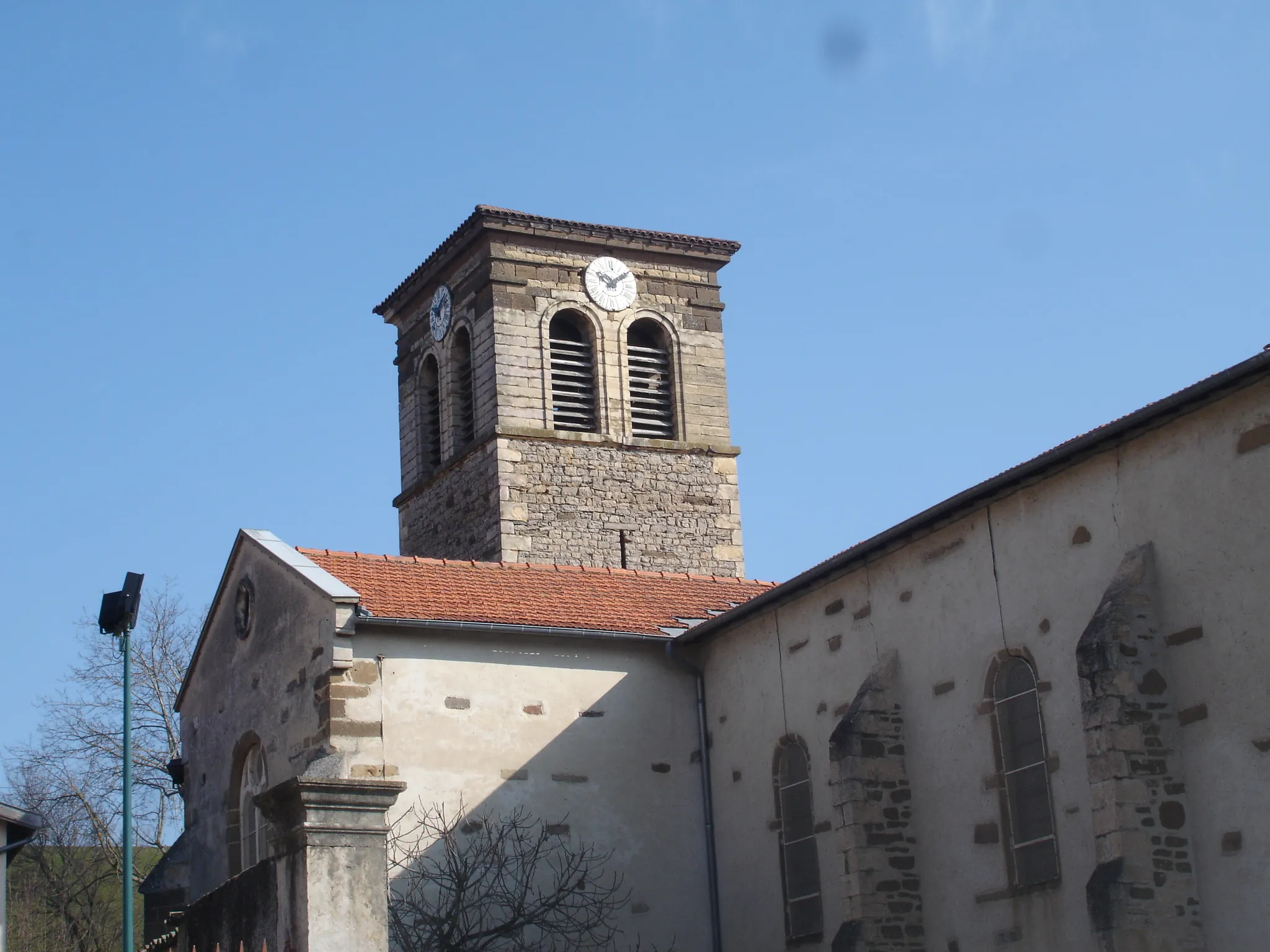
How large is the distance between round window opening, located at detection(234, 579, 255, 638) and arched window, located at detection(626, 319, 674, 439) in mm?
9742

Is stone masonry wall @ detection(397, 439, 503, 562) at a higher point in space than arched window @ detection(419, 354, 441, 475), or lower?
lower

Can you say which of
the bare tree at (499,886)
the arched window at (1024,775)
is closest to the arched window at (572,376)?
the bare tree at (499,886)

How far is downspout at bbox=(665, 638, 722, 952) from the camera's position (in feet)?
62.5

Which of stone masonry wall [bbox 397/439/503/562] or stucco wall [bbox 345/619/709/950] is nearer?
stucco wall [bbox 345/619/709/950]

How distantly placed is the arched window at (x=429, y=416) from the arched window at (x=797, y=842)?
13775mm

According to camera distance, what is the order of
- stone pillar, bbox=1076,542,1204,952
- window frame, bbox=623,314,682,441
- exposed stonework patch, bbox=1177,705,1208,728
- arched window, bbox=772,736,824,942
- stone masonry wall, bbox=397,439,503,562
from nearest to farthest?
stone pillar, bbox=1076,542,1204,952
exposed stonework patch, bbox=1177,705,1208,728
arched window, bbox=772,736,824,942
stone masonry wall, bbox=397,439,503,562
window frame, bbox=623,314,682,441

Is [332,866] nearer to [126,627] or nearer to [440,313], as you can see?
[126,627]

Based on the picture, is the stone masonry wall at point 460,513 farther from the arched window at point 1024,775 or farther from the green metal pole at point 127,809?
the arched window at point 1024,775

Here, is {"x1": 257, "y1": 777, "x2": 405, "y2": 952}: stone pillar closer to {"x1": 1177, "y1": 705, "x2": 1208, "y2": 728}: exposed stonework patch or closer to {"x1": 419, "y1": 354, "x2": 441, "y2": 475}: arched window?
{"x1": 1177, "y1": 705, "x2": 1208, "y2": 728}: exposed stonework patch

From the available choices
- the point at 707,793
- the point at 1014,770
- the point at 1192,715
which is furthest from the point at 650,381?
the point at 1192,715

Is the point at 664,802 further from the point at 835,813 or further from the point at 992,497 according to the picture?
the point at 992,497

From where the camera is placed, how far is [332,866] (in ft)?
26.8

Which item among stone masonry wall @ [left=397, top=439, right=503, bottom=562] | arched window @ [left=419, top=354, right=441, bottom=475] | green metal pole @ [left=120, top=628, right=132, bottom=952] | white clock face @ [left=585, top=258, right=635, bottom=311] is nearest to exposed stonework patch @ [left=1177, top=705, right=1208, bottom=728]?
green metal pole @ [left=120, top=628, right=132, bottom=952]

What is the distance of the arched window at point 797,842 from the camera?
17.6 m
